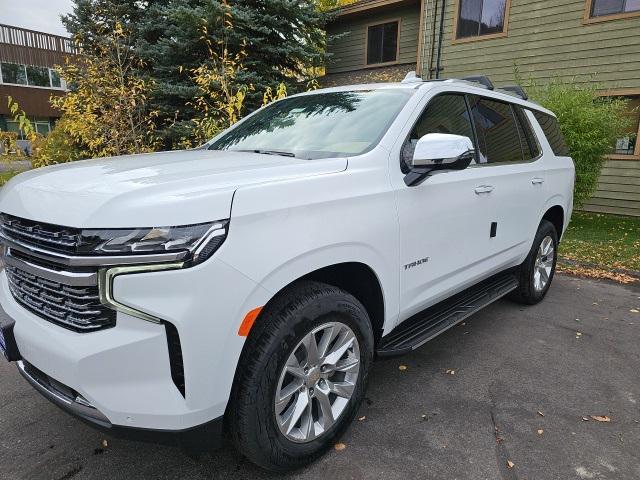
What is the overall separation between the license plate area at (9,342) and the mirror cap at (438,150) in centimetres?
204

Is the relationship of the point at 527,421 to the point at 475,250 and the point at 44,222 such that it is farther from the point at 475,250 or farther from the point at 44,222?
the point at 44,222

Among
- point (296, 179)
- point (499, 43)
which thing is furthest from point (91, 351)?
point (499, 43)

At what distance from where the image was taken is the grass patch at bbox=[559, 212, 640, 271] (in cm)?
632

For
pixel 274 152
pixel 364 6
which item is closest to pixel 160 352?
pixel 274 152

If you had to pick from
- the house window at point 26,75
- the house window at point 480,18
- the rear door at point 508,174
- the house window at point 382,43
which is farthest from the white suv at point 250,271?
the house window at point 26,75

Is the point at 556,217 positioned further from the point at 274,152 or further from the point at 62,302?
the point at 62,302

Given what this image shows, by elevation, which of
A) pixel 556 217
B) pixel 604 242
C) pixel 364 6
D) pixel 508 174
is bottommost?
pixel 604 242

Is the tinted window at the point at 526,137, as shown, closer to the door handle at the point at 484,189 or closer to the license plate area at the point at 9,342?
the door handle at the point at 484,189

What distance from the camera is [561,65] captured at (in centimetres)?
1038

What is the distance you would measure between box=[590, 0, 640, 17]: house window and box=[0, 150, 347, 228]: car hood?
1052 centimetres

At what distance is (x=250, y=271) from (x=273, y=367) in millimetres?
445

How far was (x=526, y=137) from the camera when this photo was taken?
395cm

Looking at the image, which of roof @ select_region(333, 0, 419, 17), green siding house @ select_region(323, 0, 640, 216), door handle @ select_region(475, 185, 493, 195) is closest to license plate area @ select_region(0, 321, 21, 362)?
door handle @ select_region(475, 185, 493, 195)

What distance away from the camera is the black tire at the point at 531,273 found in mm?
4160
